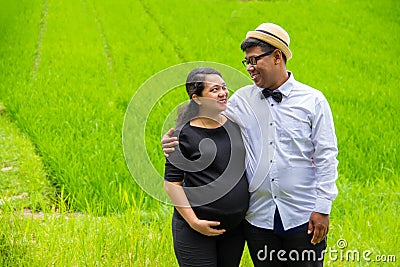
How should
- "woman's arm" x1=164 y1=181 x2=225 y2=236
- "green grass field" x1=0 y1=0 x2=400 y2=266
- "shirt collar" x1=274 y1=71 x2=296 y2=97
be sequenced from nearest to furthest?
1. "woman's arm" x1=164 y1=181 x2=225 y2=236
2. "shirt collar" x1=274 y1=71 x2=296 y2=97
3. "green grass field" x1=0 y1=0 x2=400 y2=266

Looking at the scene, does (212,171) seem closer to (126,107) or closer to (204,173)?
(204,173)

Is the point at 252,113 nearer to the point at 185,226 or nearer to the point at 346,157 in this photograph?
the point at 185,226

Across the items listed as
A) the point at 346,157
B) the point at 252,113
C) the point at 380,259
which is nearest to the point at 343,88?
the point at 346,157

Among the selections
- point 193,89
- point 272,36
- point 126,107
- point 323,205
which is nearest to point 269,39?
point 272,36

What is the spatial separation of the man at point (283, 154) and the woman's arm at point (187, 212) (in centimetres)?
19

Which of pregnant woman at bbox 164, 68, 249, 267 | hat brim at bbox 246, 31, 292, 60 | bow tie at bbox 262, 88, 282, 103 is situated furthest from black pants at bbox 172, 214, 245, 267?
hat brim at bbox 246, 31, 292, 60

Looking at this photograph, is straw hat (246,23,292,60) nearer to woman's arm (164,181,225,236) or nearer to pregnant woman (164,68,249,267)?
pregnant woman (164,68,249,267)

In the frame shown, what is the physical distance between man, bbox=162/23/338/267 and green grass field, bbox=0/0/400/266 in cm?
14

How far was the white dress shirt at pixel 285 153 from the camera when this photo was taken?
2189mm

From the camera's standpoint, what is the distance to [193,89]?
216cm

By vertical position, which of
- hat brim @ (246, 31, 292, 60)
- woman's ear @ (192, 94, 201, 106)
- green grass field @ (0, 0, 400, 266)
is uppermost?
hat brim @ (246, 31, 292, 60)

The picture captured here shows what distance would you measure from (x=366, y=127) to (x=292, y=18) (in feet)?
19.9

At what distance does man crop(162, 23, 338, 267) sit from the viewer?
218 cm

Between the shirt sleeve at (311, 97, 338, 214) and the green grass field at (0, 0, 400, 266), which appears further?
the green grass field at (0, 0, 400, 266)
